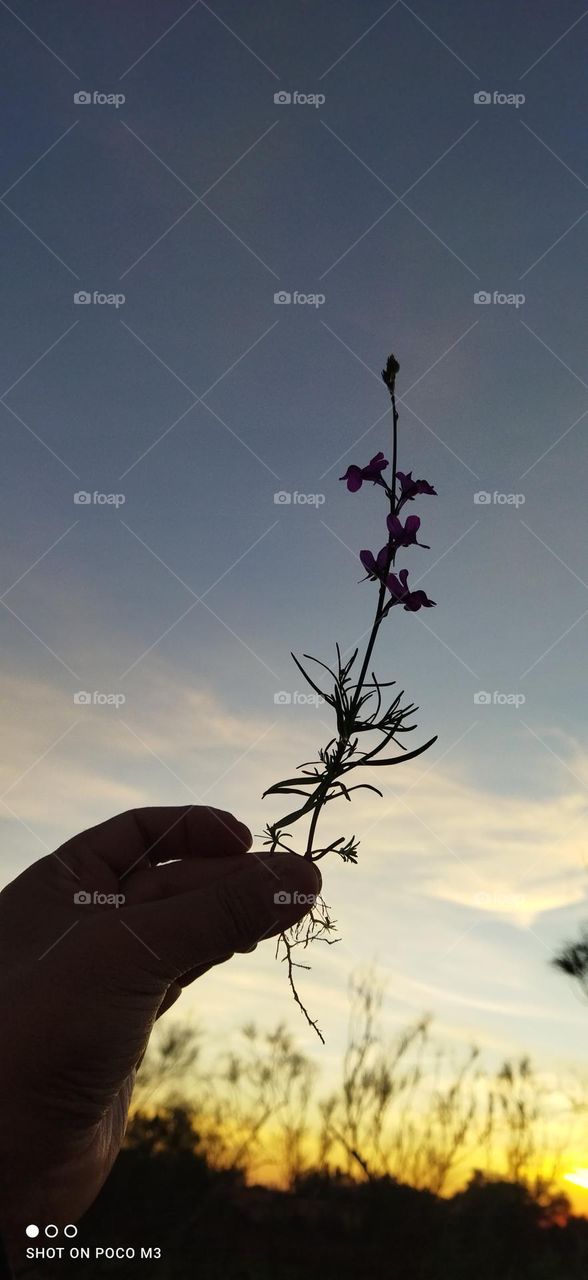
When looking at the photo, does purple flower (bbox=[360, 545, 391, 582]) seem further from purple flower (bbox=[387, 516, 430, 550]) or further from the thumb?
the thumb

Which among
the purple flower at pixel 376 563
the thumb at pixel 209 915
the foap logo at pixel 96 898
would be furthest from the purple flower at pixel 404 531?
the foap logo at pixel 96 898

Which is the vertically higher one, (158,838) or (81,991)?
(158,838)

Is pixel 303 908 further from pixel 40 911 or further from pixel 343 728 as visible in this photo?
pixel 40 911

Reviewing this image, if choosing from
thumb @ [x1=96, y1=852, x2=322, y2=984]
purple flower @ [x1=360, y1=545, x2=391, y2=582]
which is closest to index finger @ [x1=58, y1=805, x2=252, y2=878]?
thumb @ [x1=96, y1=852, x2=322, y2=984]

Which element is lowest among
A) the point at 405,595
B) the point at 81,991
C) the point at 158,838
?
the point at 81,991

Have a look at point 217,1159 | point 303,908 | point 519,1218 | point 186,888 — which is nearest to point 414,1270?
point 519,1218

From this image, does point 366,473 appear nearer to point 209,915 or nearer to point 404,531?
point 404,531
